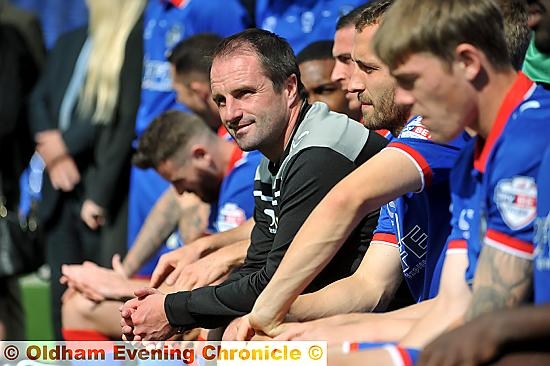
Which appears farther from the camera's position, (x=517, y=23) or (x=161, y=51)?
(x=161, y=51)

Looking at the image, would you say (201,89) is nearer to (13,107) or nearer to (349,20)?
(349,20)

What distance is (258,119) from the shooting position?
405 cm

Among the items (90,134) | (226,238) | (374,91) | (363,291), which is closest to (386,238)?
(363,291)

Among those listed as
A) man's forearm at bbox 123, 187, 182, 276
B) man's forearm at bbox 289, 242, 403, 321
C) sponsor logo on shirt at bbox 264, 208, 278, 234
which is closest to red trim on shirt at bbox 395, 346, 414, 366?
man's forearm at bbox 289, 242, 403, 321

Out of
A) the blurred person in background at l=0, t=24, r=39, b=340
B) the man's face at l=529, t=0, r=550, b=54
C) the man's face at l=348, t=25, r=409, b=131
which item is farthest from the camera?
the blurred person in background at l=0, t=24, r=39, b=340

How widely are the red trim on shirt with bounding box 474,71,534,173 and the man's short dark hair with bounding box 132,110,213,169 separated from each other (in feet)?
8.64

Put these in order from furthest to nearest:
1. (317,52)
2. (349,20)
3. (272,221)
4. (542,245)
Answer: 1. (317,52)
2. (349,20)
3. (272,221)
4. (542,245)

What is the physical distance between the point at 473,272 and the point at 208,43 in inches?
127

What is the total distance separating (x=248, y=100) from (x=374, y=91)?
0.42 m

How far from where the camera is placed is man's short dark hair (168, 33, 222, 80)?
19.8ft

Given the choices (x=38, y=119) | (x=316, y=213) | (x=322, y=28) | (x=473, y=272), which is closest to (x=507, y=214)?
(x=473, y=272)

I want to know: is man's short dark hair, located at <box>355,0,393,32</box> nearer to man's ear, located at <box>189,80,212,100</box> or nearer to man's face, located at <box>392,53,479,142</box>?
man's face, located at <box>392,53,479,142</box>

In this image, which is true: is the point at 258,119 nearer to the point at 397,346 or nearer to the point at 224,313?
the point at 224,313

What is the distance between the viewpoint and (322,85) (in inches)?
203
